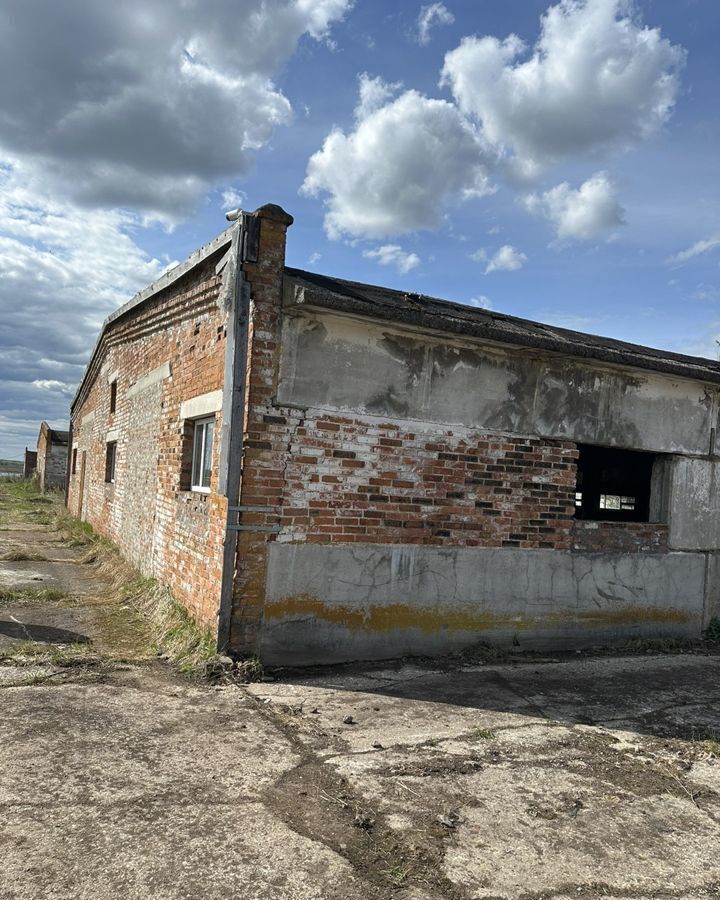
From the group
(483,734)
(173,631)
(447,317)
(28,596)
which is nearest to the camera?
(483,734)

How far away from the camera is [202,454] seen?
24.1 feet

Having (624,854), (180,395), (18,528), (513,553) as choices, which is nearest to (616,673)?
(513,553)

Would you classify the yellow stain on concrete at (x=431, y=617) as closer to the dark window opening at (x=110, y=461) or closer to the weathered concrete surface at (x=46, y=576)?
the weathered concrete surface at (x=46, y=576)

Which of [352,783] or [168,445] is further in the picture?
[168,445]

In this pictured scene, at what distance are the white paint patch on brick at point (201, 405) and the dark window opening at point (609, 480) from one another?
4.64 m

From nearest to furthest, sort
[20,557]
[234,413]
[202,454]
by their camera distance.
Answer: [234,413] < [202,454] < [20,557]

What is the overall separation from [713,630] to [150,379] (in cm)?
801

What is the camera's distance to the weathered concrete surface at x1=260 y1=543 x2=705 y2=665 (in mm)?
5848

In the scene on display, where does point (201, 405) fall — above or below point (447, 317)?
below

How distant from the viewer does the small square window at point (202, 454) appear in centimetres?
713

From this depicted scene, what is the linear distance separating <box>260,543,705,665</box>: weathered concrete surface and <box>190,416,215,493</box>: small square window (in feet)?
5.89

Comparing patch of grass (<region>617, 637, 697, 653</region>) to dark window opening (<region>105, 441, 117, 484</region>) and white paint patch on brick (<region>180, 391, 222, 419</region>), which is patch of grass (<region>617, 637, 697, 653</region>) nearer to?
white paint patch on brick (<region>180, 391, 222, 419</region>)

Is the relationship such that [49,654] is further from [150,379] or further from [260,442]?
[150,379]

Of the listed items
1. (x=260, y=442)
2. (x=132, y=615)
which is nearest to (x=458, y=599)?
(x=260, y=442)
